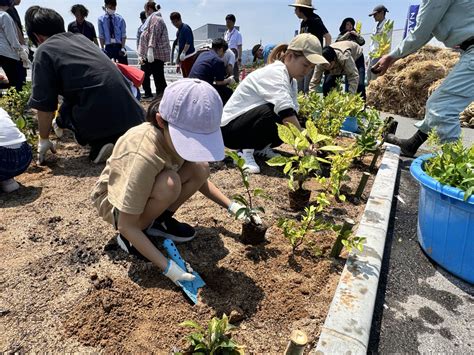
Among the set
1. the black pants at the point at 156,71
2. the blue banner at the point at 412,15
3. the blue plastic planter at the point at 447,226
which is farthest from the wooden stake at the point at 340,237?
the blue banner at the point at 412,15

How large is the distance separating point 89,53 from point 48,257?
74.9 inches

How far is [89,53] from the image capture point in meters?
2.95

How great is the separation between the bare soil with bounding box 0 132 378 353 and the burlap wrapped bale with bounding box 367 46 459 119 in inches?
227

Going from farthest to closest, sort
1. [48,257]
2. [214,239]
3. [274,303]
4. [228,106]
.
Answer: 1. [228,106]
2. [214,239]
3. [48,257]
4. [274,303]

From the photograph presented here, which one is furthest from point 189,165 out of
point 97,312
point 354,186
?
point 354,186

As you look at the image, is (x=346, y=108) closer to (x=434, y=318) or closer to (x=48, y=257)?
(x=434, y=318)

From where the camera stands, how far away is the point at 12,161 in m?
2.57

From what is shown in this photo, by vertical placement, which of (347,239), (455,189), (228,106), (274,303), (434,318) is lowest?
(434,318)

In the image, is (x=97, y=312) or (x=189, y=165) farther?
(x=189, y=165)

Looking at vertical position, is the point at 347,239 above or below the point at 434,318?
above

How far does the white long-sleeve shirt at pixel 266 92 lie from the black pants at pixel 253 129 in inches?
2.4

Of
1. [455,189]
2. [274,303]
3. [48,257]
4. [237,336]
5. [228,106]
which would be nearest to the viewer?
[237,336]

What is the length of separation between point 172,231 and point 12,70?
4.39 metres

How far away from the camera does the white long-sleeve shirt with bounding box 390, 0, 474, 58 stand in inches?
111
